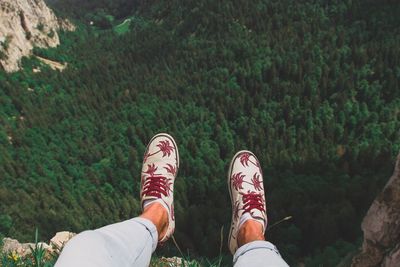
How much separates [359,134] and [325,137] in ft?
21.9

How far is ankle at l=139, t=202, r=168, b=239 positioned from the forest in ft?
92.7

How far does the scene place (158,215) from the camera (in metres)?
6.23

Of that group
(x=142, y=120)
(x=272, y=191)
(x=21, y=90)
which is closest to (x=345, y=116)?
(x=272, y=191)

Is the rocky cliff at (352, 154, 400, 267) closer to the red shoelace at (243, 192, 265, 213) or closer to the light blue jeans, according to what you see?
the red shoelace at (243, 192, 265, 213)

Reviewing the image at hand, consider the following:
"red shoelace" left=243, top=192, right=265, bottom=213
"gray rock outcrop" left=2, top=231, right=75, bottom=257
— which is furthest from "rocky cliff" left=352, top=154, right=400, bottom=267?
"gray rock outcrop" left=2, top=231, right=75, bottom=257

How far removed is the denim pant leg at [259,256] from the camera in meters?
4.06

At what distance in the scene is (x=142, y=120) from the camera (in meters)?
82.3

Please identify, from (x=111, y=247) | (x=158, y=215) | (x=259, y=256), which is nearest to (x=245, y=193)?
(x=158, y=215)

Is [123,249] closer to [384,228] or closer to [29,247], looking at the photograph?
[29,247]

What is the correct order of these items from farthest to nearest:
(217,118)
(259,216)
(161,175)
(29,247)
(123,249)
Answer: (217,118) < (161,175) < (259,216) < (29,247) < (123,249)

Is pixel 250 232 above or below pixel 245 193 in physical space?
above

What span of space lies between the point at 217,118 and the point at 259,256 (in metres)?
78.2

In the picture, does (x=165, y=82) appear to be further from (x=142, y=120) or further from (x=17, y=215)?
(x=17, y=215)

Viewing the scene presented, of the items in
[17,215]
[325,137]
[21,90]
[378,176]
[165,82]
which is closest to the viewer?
[17,215]
